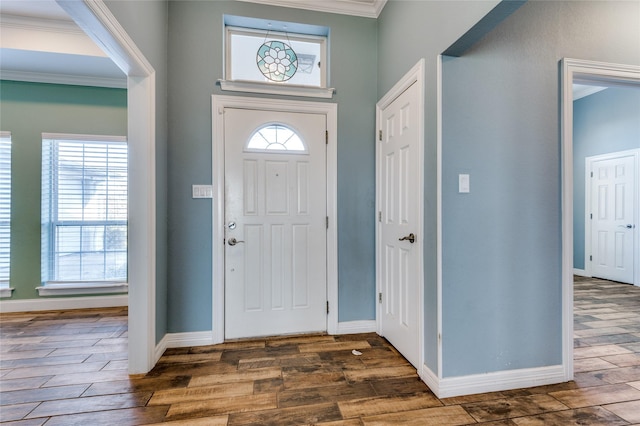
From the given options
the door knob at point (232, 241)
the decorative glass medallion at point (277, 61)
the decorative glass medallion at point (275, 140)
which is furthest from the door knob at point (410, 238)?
the decorative glass medallion at point (277, 61)

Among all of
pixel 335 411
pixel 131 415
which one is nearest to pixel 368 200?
pixel 335 411

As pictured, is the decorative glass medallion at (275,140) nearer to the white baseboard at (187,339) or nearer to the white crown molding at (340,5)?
the white crown molding at (340,5)

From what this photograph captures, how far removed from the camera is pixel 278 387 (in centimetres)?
183

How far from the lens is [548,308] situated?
1.89 m

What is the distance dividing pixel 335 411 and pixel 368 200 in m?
1.69

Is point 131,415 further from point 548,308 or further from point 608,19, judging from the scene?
point 608,19

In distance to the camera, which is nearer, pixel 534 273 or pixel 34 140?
pixel 534 273

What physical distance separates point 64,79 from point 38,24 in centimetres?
64

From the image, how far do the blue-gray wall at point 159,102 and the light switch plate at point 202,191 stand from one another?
0.22m

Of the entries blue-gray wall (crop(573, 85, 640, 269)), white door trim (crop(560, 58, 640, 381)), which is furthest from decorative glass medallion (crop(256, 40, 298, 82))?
blue-gray wall (crop(573, 85, 640, 269))

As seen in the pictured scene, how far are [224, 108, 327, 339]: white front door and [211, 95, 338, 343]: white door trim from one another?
47 millimetres

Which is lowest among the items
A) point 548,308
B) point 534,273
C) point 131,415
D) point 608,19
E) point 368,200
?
point 131,415

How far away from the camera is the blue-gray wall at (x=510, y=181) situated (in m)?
1.78

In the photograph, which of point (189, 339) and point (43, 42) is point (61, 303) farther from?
point (43, 42)
